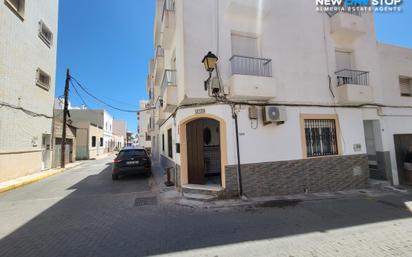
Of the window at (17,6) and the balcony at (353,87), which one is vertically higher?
the window at (17,6)

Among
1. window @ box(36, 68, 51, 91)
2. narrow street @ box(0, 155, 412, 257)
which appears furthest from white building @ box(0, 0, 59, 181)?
narrow street @ box(0, 155, 412, 257)

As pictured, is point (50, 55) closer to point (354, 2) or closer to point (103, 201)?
point (103, 201)

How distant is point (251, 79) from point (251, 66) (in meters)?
0.90

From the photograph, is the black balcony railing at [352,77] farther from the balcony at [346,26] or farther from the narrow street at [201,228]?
the narrow street at [201,228]

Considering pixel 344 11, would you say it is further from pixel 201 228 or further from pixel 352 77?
Result: pixel 201 228

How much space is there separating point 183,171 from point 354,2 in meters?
10.3

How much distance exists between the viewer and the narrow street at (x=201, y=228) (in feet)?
11.3

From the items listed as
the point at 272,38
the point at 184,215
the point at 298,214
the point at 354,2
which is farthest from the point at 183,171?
the point at 354,2

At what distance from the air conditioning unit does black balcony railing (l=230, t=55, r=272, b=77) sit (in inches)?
52.2

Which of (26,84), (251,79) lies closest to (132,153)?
(26,84)

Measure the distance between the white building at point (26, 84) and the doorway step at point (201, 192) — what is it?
8855 mm

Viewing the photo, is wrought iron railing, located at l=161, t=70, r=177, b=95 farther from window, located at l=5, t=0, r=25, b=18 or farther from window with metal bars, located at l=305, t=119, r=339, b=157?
window, located at l=5, t=0, r=25, b=18

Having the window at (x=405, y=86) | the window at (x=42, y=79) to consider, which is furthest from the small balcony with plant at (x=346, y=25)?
the window at (x=42, y=79)

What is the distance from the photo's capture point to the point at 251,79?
6.51 metres
